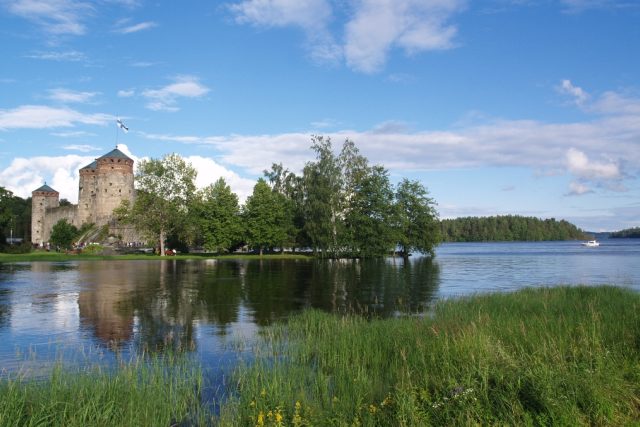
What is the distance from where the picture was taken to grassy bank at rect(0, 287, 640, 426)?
805cm

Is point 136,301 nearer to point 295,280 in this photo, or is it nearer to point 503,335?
point 295,280

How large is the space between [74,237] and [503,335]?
112 meters

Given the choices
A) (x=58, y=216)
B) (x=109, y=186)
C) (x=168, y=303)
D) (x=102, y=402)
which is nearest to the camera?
(x=102, y=402)

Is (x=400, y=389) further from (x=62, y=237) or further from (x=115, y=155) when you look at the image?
(x=115, y=155)

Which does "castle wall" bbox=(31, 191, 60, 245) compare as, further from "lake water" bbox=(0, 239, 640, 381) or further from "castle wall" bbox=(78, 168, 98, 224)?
"lake water" bbox=(0, 239, 640, 381)

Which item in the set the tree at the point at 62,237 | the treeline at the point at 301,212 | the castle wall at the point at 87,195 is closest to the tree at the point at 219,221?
the treeline at the point at 301,212

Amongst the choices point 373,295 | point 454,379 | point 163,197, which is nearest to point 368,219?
point 163,197

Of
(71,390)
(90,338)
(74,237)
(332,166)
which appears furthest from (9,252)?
(71,390)

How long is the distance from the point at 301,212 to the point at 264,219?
23.7 ft

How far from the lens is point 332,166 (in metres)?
79.8

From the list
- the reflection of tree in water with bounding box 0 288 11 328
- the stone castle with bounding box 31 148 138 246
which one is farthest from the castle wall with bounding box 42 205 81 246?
the reflection of tree in water with bounding box 0 288 11 328

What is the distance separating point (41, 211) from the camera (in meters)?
130

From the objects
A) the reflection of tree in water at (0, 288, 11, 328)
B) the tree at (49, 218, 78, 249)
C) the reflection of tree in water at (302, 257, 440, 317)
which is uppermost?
the tree at (49, 218, 78, 249)

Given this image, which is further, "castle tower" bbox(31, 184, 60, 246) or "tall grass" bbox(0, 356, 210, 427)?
"castle tower" bbox(31, 184, 60, 246)
